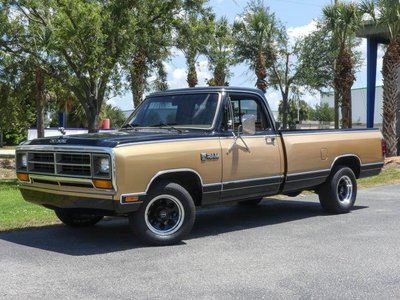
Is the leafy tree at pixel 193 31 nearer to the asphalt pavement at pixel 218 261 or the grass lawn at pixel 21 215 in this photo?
the grass lawn at pixel 21 215

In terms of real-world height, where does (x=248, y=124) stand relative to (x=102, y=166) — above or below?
above

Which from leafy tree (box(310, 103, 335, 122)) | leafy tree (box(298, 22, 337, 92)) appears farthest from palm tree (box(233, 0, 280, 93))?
leafy tree (box(310, 103, 335, 122))

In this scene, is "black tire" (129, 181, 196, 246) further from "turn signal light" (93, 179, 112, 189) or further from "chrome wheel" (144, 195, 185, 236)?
"turn signal light" (93, 179, 112, 189)

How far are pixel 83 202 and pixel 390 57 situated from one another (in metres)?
16.8

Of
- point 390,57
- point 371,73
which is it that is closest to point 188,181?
point 390,57

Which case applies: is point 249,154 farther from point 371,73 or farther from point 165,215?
point 371,73

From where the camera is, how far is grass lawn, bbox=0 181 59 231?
28.5 ft

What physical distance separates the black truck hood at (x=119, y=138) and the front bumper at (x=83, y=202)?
63 cm

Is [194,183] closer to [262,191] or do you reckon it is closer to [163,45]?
[262,191]

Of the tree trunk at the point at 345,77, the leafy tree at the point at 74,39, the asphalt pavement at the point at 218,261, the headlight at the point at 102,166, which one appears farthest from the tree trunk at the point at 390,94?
the headlight at the point at 102,166

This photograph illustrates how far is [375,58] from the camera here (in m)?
26.9

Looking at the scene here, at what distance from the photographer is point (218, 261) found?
632 centimetres

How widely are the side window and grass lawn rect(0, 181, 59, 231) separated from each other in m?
3.32

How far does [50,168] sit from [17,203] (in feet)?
17.1
